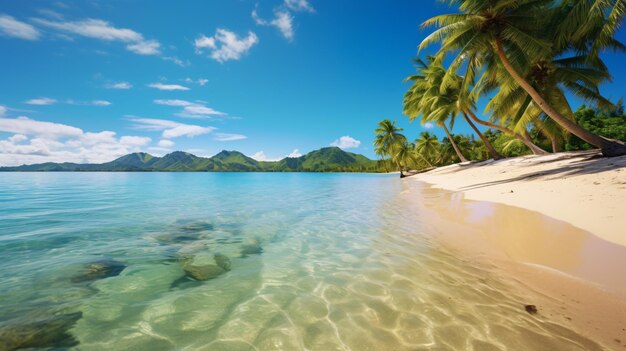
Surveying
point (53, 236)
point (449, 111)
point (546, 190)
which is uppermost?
point (449, 111)

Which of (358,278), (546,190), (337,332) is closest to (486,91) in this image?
(546,190)

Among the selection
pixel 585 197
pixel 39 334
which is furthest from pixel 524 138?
pixel 39 334

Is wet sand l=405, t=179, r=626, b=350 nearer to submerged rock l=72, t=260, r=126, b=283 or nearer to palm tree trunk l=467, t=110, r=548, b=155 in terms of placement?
submerged rock l=72, t=260, r=126, b=283

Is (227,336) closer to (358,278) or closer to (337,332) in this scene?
(337,332)

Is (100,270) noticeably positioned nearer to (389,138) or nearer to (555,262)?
(555,262)

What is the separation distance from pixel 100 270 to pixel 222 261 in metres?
2.19

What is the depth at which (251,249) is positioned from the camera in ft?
21.0

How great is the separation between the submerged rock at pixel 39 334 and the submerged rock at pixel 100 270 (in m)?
1.44

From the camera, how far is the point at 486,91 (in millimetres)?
22234

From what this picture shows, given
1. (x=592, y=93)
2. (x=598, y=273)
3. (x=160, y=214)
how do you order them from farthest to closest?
(x=592, y=93), (x=160, y=214), (x=598, y=273)

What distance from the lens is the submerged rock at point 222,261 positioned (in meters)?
5.12

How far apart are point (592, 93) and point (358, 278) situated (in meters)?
22.7

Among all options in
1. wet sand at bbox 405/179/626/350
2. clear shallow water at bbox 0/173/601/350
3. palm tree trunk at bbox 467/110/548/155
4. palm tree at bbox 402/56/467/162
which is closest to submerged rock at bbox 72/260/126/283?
clear shallow water at bbox 0/173/601/350

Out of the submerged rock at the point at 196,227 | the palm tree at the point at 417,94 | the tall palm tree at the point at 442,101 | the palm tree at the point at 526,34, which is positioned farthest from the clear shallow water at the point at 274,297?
the palm tree at the point at 417,94
